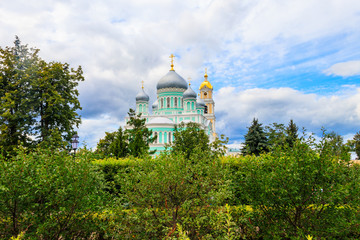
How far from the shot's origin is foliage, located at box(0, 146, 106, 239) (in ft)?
17.2

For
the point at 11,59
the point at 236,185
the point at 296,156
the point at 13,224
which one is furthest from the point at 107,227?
the point at 11,59

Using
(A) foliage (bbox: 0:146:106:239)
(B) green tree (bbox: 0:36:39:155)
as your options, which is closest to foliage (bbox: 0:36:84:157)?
(B) green tree (bbox: 0:36:39:155)

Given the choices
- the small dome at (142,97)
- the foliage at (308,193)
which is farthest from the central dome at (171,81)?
the foliage at (308,193)

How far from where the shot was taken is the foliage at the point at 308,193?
17.3ft

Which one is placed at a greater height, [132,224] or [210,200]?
[210,200]

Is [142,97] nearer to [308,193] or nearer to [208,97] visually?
[208,97]

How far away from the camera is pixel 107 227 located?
18.6ft

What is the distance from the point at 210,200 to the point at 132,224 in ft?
5.08

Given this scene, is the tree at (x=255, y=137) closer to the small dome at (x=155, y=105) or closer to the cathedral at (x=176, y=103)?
the cathedral at (x=176, y=103)

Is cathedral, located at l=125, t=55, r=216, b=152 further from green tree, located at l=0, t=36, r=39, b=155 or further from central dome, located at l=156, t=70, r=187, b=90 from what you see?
green tree, located at l=0, t=36, r=39, b=155

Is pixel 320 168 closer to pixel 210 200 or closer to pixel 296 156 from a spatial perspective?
pixel 296 156

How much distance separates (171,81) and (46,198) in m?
50.2

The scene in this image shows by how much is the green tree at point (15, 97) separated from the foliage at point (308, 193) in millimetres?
17155

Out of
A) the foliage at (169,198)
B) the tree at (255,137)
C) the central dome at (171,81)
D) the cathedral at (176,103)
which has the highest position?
the central dome at (171,81)
